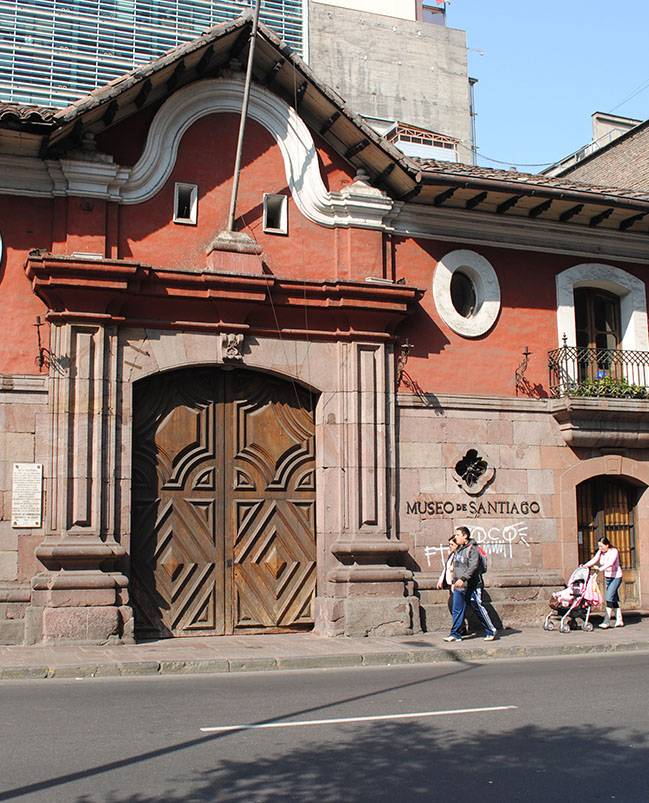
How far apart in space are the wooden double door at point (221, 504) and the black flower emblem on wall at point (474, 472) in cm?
245

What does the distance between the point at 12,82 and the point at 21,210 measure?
1208 inches

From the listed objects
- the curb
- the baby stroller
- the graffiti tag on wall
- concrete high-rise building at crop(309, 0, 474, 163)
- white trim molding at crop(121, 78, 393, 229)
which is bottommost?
the curb

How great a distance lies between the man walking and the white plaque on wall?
5.82 m

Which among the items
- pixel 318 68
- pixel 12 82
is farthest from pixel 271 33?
pixel 12 82

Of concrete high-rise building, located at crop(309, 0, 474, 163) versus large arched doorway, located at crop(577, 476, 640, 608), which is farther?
concrete high-rise building, located at crop(309, 0, 474, 163)

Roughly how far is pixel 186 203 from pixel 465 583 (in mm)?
6908

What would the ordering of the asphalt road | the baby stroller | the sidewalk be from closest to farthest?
the asphalt road, the sidewalk, the baby stroller

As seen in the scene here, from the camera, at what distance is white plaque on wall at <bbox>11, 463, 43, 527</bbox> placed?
45.4 feet

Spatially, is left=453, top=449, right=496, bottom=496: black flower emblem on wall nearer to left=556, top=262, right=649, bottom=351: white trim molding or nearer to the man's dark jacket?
the man's dark jacket

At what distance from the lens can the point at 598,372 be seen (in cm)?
1808

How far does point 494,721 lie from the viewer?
8.66 meters

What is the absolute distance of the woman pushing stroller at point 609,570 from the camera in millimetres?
16266

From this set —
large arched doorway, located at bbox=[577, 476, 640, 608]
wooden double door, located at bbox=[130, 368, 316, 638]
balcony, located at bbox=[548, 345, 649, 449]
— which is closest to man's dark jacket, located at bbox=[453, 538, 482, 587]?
wooden double door, located at bbox=[130, 368, 316, 638]

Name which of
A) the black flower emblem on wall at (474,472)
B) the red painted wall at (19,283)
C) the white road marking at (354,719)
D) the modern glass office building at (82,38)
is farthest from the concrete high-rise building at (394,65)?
the white road marking at (354,719)
